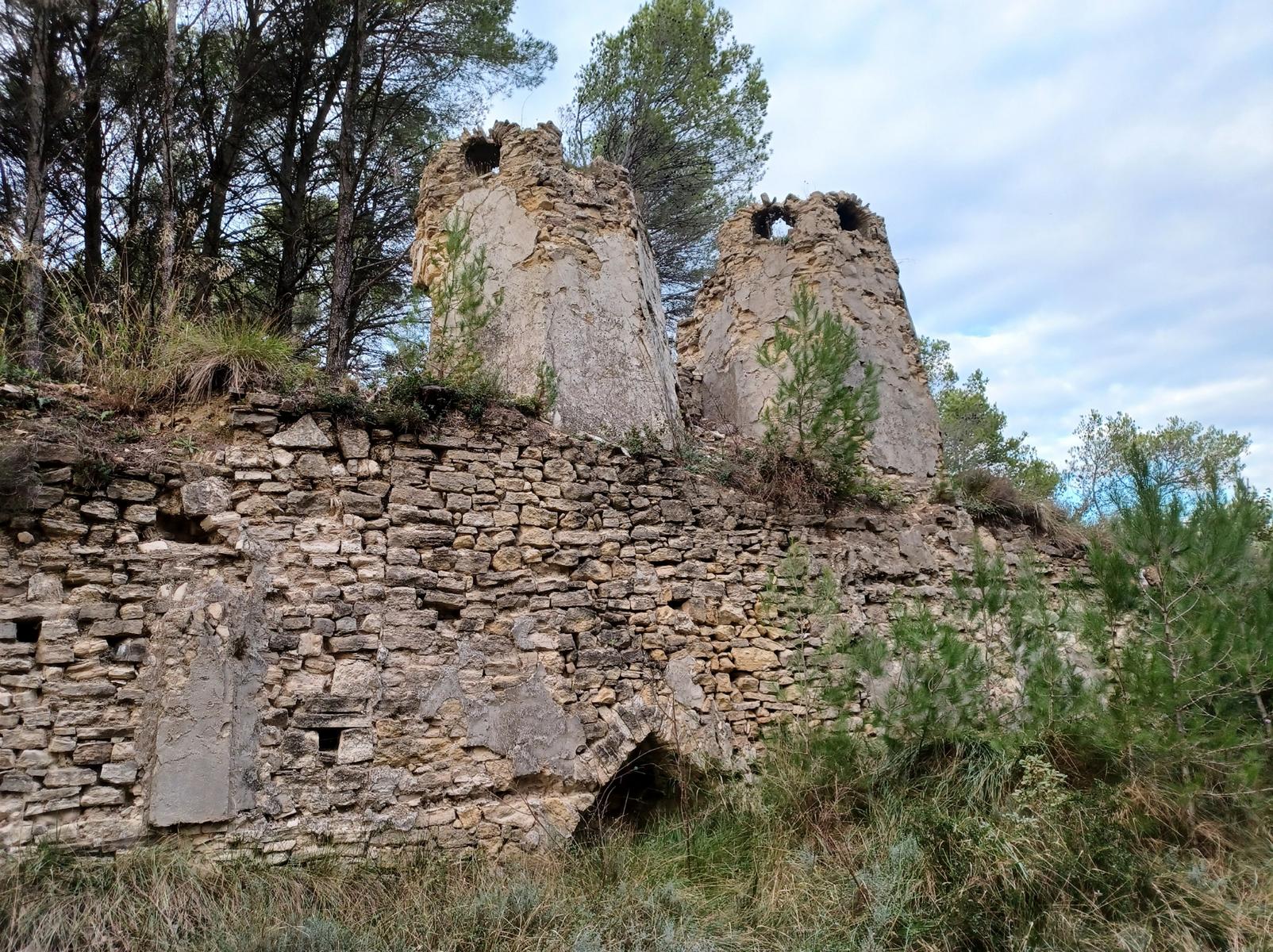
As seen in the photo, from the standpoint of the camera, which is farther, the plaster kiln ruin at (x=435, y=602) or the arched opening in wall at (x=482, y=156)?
the arched opening in wall at (x=482, y=156)

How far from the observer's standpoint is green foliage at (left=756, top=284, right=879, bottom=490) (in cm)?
685

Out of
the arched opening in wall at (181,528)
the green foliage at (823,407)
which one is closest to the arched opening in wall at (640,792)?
the green foliage at (823,407)

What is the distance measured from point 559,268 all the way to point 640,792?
4.08 metres

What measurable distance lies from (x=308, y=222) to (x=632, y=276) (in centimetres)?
525

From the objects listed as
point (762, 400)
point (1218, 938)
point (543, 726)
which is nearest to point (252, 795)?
point (543, 726)

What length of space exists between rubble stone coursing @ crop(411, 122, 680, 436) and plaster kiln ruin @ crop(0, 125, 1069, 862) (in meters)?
0.03

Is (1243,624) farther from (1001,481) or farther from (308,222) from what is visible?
(308,222)

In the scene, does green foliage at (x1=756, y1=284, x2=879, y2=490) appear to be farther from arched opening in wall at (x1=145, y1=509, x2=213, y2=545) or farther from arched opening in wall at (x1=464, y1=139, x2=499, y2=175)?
arched opening in wall at (x1=145, y1=509, x2=213, y2=545)

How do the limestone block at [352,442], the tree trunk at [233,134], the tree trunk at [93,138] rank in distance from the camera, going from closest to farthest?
the limestone block at [352,442] < the tree trunk at [93,138] < the tree trunk at [233,134]

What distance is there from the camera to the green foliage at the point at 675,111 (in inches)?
501

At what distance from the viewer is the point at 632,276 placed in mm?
7457

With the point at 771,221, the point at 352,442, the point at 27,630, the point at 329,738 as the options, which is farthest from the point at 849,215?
the point at 27,630

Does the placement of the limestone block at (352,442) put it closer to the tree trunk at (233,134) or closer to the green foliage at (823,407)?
the green foliage at (823,407)

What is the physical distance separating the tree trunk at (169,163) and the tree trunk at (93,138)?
1.96 feet
